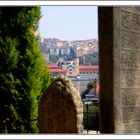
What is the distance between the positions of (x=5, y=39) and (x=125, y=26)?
3.38m

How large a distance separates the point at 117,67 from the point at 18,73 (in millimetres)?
3417

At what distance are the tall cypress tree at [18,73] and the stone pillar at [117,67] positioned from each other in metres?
3.12

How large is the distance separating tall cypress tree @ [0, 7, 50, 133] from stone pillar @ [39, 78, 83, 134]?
1640mm

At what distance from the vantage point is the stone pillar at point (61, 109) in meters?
6.52

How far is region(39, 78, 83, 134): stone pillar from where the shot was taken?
6.52 meters

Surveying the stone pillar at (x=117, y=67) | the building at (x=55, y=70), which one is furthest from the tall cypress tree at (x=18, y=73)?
the stone pillar at (x=117, y=67)

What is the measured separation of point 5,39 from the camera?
331 inches

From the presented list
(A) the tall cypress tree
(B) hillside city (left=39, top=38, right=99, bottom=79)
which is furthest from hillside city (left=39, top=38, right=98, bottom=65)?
(A) the tall cypress tree

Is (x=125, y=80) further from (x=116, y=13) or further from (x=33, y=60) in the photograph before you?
(x=33, y=60)

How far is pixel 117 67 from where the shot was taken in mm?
5426

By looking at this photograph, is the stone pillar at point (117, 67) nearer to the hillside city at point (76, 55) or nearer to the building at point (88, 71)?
the hillside city at point (76, 55)

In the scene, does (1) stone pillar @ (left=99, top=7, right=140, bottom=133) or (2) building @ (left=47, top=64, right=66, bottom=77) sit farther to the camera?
(2) building @ (left=47, top=64, right=66, bottom=77)

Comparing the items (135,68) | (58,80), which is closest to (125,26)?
(135,68)

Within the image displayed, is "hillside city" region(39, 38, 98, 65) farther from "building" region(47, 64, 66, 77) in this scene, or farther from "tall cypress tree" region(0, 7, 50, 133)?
"tall cypress tree" region(0, 7, 50, 133)
